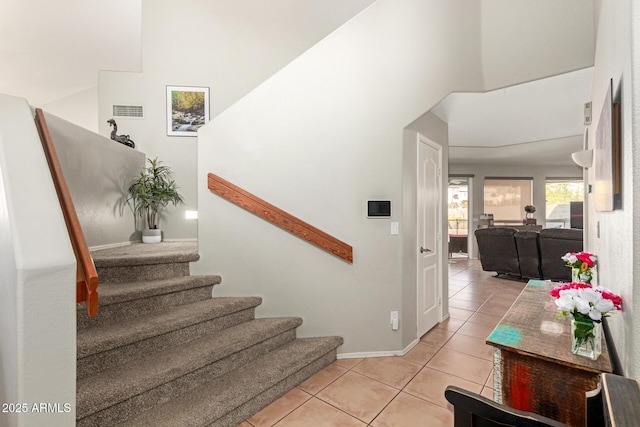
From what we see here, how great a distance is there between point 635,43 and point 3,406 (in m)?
2.60

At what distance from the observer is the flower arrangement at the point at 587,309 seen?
1133mm

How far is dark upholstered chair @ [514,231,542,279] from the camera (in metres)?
5.61

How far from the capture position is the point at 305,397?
7.22 ft

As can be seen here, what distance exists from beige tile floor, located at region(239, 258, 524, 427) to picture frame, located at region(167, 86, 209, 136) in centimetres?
358

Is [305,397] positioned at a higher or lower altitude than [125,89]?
lower

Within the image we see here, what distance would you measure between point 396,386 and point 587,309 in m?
1.64

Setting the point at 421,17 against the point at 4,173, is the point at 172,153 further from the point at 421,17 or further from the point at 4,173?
the point at 421,17

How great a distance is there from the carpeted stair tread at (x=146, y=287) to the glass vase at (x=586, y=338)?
2.55m

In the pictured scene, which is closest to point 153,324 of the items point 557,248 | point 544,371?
point 544,371

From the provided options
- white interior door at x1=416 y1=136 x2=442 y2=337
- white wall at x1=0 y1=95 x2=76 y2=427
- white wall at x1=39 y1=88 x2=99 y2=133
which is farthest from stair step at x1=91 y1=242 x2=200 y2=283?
white wall at x1=39 y1=88 x2=99 y2=133

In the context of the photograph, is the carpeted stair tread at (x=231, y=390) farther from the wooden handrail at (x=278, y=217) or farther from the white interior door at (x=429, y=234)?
the white interior door at (x=429, y=234)

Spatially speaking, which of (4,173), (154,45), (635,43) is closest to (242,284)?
(4,173)

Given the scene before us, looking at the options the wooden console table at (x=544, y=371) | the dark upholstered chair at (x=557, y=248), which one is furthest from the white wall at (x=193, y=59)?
the dark upholstered chair at (x=557, y=248)

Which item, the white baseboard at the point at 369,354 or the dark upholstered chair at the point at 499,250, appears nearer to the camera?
the white baseboard at the point at 369,354
